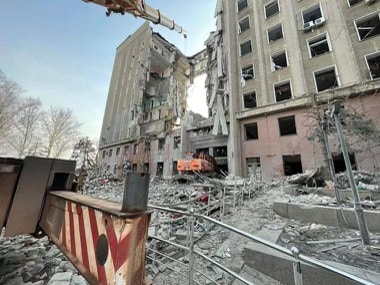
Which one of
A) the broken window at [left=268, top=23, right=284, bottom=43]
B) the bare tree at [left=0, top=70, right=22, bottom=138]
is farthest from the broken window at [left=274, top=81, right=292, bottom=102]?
the bare tree at [left=0, top=70, right=22, bottom=138]

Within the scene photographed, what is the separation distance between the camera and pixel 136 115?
89.0 feet

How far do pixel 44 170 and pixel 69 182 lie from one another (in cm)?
39

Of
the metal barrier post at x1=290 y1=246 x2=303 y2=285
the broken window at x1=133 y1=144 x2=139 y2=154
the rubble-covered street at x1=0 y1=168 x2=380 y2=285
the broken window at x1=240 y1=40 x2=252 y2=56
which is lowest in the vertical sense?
the rubble-covered street at x1=0 y1=168 x2=380 y2=285

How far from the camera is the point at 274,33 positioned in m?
15.8

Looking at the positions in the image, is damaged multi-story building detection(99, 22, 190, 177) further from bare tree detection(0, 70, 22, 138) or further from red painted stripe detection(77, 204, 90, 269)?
red painted stripe detection(77, 204, 90, 269)

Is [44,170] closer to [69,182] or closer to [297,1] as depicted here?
[69,182]

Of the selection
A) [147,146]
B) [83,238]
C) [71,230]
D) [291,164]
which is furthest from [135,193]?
[147,146]

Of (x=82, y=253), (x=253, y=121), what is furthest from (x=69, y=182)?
(x=253, y=121)

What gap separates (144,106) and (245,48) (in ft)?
56.3

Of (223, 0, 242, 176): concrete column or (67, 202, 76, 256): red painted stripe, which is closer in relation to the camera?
(67, 202, 76, 256): red painted stripe

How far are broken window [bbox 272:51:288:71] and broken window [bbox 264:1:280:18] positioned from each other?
4166 millimetres

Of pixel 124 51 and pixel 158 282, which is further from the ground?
pixel 124 51

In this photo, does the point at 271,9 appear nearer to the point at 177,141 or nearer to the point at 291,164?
the point at 291,164

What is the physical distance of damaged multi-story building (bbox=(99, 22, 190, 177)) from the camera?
74.0 ft
